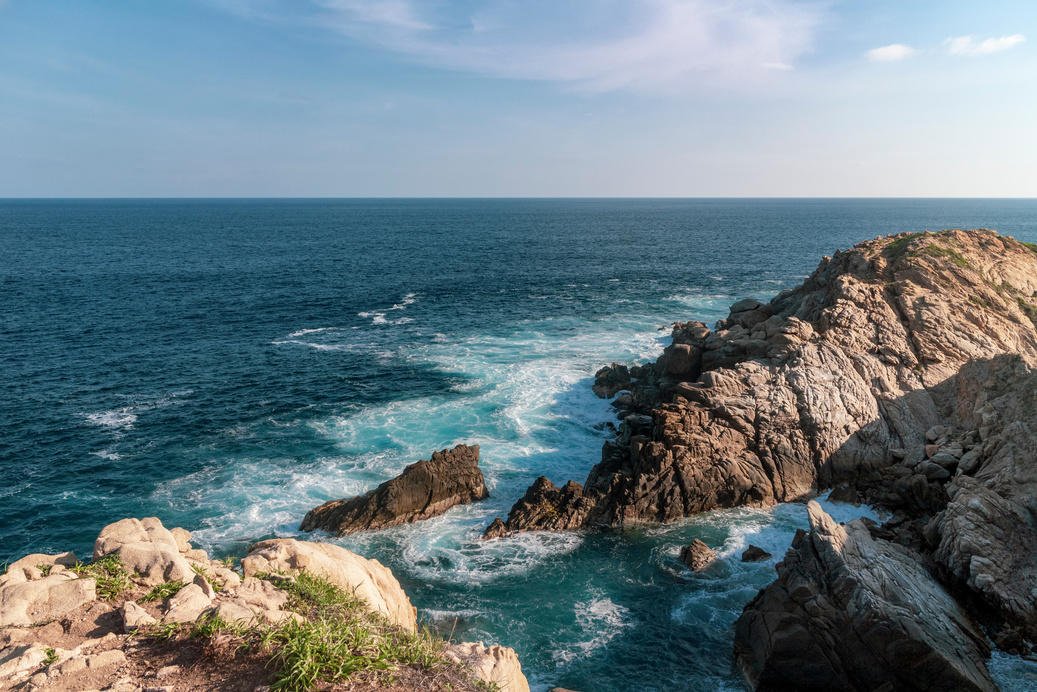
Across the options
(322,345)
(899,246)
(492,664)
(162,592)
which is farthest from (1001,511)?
(322,345)

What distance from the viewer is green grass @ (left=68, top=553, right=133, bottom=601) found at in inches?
416

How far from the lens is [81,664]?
8.73 meters

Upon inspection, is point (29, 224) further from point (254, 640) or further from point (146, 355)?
point (254, 640)

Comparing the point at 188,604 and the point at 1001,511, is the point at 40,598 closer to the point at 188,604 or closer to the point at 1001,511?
the point at 188,604

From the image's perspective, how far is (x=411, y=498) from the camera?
27.7 m

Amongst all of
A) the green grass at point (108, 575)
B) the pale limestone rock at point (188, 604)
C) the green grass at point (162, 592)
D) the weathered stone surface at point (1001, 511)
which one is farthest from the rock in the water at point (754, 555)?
the green grass at point (108, 575)

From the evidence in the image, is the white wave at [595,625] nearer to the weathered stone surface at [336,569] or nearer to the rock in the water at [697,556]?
the rock in the water at [697,556]

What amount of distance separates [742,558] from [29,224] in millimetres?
225417

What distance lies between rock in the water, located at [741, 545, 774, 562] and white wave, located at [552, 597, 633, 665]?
6.27 m

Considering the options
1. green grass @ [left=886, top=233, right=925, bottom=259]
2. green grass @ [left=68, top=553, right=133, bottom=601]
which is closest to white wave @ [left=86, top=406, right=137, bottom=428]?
green grass @ [left=68, top=553, right=133, bottom=601]

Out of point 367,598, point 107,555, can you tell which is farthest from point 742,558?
point 107,555

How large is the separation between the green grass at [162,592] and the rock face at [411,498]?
15.9 metres

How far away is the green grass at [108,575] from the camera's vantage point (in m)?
10.6

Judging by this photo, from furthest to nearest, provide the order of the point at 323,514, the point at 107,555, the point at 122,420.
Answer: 1. the point at 122,420
2. the point at 323,514
3. the point at 107,555
